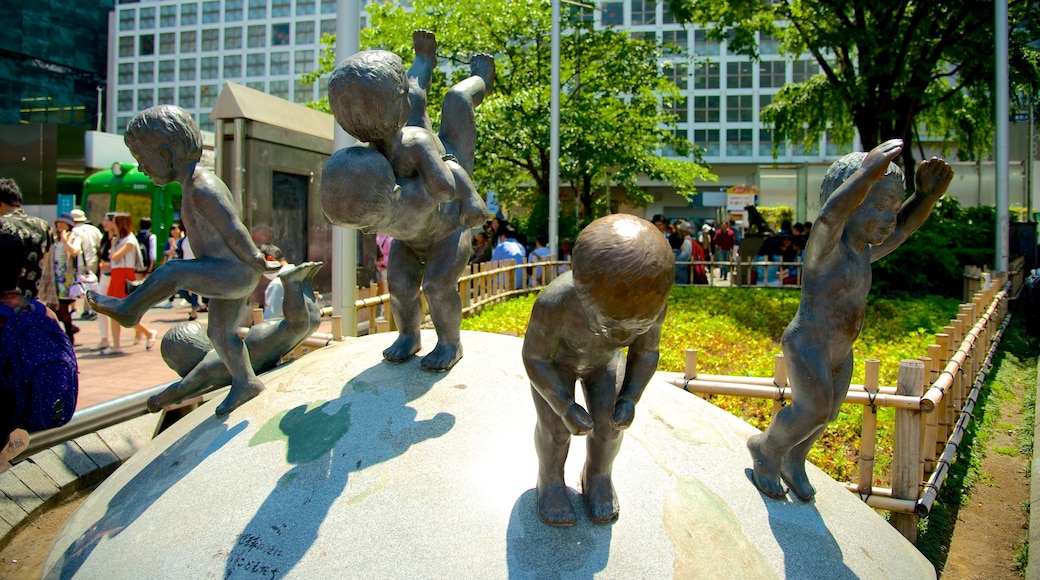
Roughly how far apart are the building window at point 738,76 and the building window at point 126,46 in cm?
4344

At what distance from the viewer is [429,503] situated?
97.0 inches

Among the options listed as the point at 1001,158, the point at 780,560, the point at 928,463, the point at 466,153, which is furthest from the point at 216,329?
the point at 1001,158

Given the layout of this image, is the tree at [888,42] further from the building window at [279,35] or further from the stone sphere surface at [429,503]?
the building window at [279,35]

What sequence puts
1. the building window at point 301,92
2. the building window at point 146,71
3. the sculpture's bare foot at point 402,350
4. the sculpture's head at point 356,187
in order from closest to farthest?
1. the sculpture's head at point 356,187
2. the sculpture's bare foot at point 402,350
3. the building window at point 301,92
4. the building window at point 146,71

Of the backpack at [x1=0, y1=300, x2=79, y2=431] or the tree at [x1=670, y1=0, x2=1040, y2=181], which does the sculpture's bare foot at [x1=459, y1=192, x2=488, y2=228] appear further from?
the tree at [x1=670, y1=0, x2=1040, y2=181]

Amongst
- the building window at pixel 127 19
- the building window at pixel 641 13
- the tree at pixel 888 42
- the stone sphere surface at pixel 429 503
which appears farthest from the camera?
the building window at pixel 127 19

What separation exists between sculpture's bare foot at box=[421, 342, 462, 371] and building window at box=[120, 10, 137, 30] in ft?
205

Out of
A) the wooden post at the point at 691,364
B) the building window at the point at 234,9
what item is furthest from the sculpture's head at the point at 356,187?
the building window at the point at 234,9

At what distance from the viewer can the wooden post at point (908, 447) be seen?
3.90m

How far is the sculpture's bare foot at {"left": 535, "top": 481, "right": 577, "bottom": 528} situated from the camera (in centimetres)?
230

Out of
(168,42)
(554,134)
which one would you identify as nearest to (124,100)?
(168,42)

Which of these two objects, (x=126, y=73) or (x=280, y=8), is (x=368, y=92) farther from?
(x=126, y=73)

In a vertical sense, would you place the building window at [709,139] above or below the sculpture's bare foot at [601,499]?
above

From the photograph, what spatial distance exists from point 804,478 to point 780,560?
496mm
